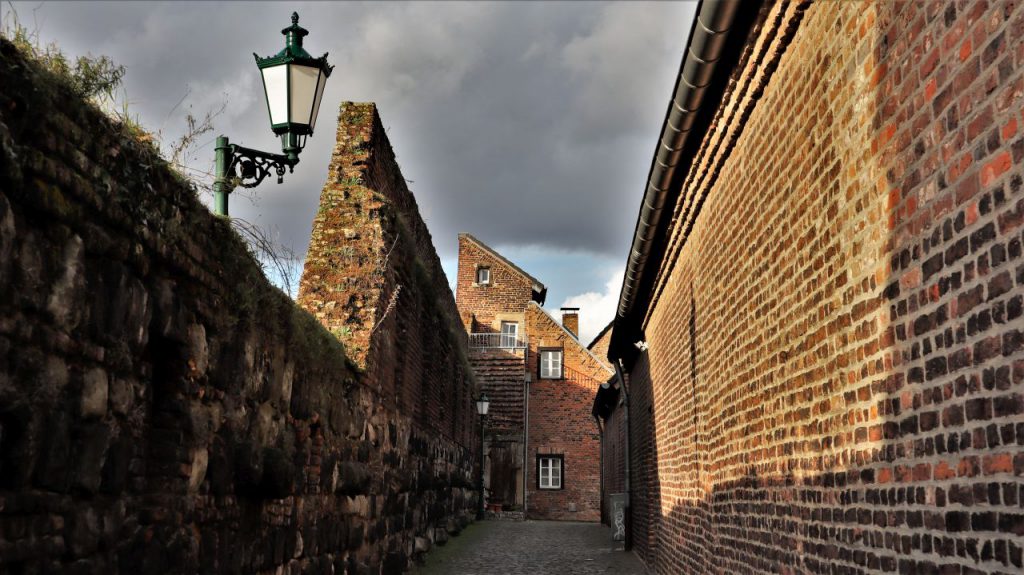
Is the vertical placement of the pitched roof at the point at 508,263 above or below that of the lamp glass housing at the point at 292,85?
above

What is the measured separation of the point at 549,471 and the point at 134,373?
2823 cm

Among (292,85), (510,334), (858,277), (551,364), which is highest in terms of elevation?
(510,334)

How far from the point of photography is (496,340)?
3328cm

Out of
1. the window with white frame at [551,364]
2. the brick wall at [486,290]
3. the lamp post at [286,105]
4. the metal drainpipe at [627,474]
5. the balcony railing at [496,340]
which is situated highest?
the brick wall at [486,290]

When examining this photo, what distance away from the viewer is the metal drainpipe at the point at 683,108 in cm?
461

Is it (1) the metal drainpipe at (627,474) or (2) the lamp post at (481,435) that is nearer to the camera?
(1) the metal drainpipe at (627,474)

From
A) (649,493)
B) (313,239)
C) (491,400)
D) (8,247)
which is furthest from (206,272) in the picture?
(491,400)

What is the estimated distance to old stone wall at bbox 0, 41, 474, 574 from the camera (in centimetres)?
287

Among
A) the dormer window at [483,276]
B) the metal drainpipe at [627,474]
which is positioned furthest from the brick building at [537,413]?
the metal drainpipe at [627,474]

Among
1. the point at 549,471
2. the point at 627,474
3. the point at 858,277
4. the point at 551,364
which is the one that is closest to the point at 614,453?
the point at 627,474

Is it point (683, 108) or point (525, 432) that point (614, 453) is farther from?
point (683, 108)

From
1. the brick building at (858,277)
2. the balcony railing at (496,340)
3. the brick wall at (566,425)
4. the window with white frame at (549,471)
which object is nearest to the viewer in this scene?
the brick building at (858,277)

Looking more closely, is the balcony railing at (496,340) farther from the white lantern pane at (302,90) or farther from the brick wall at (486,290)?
the white lantern pane at (302,90)

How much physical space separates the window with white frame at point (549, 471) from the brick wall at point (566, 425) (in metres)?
0.17
